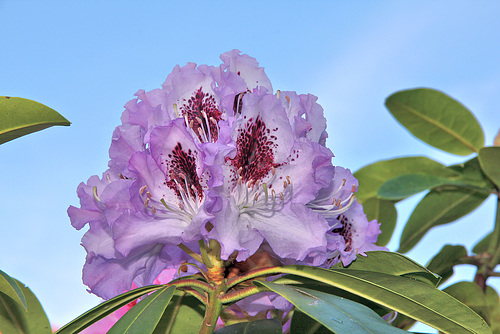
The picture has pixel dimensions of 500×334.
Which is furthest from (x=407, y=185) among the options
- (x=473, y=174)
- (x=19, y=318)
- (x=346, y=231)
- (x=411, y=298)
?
(x=19, y=318)

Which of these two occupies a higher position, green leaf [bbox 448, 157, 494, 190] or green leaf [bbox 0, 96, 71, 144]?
green leaf [bbox 448, 157, 494, 190]

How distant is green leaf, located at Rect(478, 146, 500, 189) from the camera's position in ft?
5.45

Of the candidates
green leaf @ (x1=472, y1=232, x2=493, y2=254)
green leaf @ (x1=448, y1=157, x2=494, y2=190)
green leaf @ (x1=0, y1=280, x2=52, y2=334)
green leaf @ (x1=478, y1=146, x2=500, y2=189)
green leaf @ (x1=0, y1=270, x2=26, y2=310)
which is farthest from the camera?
green leaf @ (x1=472, y1=232, x2=493, y2=254)

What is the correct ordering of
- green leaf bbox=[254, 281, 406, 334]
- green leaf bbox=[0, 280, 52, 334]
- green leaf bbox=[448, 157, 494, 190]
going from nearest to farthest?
green leaf bbox=[254, 281, 406, 334], green leaf bbox=[0, 280, 52, 334], green leaf bbox=[448, 157, 494, 190]

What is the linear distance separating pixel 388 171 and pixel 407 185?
36 centimetres

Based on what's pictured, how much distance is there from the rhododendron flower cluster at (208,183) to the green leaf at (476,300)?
2.90ft

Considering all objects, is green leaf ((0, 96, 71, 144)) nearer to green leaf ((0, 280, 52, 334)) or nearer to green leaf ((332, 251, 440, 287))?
green leaf ((0, 280, 52, 334))

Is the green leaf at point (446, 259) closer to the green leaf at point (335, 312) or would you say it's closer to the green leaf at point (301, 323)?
the green leaf at point (301, 323)

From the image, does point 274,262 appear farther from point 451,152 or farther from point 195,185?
point 451,152

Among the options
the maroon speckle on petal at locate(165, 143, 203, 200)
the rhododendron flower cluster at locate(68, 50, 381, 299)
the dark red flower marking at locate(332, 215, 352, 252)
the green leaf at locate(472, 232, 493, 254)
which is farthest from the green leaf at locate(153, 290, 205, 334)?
the green leaf at locate(472, 232, 493, 254)

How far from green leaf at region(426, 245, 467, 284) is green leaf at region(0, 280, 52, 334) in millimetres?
1224

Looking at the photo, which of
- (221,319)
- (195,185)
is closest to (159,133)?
(195,185)

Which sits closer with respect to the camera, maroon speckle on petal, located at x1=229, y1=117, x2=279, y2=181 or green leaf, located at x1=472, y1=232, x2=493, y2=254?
maroon speckle on petal, located at x1=229, y1=117, x2=279, y2=181

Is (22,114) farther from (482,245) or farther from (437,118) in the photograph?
(482,245)
